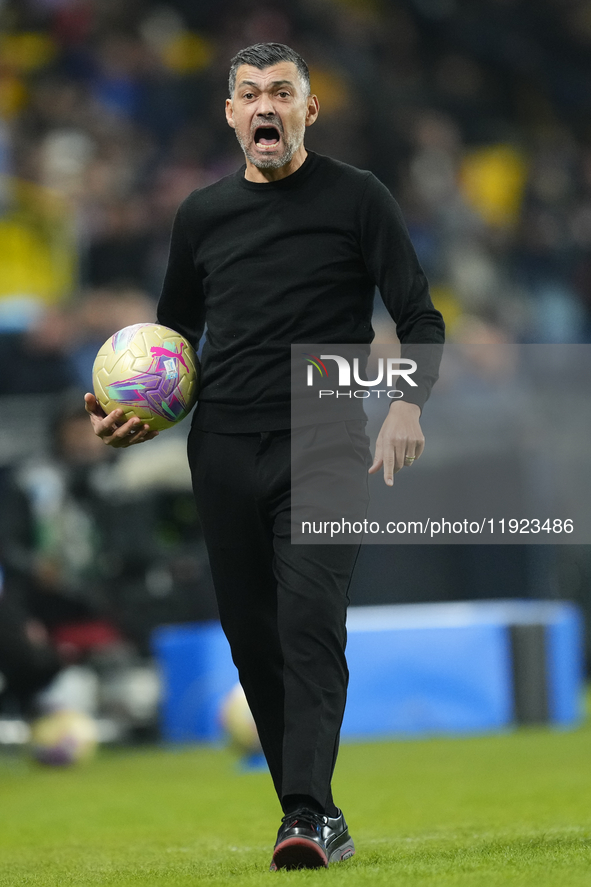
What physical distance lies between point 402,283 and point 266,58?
0.76 metres

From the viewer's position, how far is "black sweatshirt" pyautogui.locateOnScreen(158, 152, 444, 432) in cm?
384

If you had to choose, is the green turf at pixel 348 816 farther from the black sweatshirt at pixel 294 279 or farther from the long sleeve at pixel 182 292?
the long sleeve at pixel 182 292

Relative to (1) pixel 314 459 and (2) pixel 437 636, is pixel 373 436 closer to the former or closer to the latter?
(2) pixel 437 636

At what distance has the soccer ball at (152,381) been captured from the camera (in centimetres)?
406

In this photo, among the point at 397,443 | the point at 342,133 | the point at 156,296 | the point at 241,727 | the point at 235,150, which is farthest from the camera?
the point at 342,133

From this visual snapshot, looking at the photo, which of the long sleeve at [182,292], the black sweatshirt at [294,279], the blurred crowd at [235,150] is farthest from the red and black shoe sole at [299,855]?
the blurred crowd at [235,150]

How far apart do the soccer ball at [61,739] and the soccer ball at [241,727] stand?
970 millimetres

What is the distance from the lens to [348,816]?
209 inches

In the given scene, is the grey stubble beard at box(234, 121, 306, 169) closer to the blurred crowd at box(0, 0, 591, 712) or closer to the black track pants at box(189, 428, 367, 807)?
the black track pants at box(189, 428, 367, 807)

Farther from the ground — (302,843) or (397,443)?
(397,443)

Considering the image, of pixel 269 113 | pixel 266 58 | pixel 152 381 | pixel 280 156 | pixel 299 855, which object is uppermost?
pixel 266 58

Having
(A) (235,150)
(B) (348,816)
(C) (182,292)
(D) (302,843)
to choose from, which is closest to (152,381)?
(C) (182,292)

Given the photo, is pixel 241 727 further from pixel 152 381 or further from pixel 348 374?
pixel 348 374

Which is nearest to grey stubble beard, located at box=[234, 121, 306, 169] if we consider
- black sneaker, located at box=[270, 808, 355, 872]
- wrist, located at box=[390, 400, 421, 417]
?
wrist, located at box=[390, 400, 421, 417]
